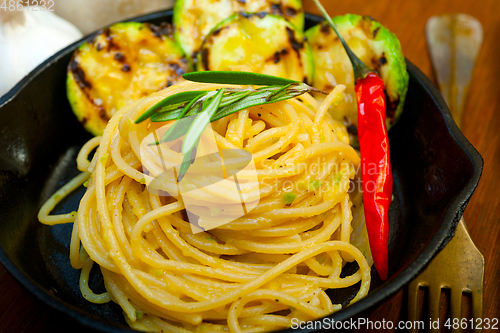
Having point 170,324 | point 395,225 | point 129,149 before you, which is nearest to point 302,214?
point 395,225

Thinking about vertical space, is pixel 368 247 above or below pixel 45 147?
below

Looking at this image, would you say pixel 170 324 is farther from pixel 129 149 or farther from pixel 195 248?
pixel 129 149

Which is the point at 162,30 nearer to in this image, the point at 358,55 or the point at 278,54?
the point at 278,54

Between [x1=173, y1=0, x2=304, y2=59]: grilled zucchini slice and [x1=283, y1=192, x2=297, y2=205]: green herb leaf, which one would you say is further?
[x1=173, y1=0, x2=304, y2=59]: grilled zucchini slice

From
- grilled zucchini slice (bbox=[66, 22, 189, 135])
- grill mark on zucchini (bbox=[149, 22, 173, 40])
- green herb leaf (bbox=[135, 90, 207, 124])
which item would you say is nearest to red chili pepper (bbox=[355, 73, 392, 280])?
green herb leaf (bbox=[135, 90, 207, 124])

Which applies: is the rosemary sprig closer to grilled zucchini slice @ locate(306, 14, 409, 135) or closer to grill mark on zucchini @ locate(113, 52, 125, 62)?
grilled zucchini slice @ locate(306, 14, 409, 135)
